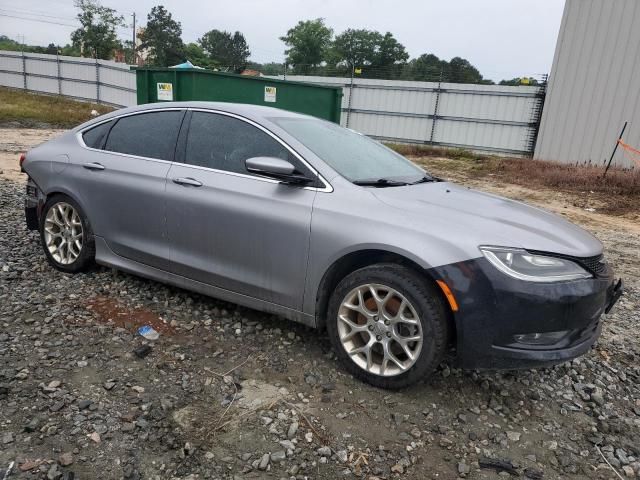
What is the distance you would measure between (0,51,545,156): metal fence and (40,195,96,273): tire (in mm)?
15490

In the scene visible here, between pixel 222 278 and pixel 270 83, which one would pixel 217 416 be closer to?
pixel 222 278

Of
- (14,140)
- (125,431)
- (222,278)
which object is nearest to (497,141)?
(14,140)

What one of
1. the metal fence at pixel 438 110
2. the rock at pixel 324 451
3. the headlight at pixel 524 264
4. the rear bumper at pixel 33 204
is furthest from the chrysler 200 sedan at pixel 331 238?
the metal fence at pixel 438 110

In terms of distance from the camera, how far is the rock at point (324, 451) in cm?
237

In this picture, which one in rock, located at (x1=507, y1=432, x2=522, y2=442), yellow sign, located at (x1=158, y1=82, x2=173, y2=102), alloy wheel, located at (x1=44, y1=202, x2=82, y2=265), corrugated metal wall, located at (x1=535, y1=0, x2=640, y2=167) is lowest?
rock, located at (x1=507, y1=432, x2=522, y2=442)

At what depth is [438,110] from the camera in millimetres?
18156

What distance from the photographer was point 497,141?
17328mm

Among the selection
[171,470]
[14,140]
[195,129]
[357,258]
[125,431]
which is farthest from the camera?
[14,140]

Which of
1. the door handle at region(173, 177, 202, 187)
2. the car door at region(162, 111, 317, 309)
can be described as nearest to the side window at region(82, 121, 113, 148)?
the car door at region(162, 111, 317, 309)

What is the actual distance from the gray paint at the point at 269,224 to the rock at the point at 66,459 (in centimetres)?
137

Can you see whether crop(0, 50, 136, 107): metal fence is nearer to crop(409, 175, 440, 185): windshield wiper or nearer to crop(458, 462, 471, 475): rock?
crop(409, 175, 440, 185): windshield wiper

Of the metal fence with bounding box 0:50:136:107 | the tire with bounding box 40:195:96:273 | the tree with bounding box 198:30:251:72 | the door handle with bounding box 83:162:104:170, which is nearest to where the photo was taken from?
the door handle with bounding box 83:162:104:170

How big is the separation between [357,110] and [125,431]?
18.3 meters

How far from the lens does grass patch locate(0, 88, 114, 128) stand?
60.2 ft
